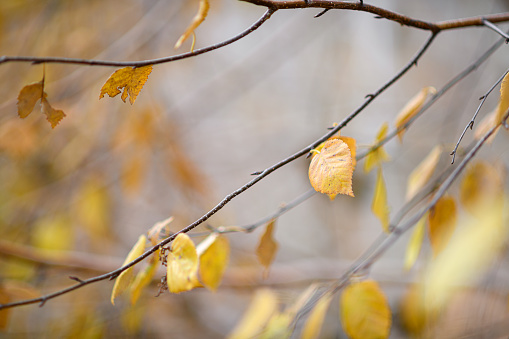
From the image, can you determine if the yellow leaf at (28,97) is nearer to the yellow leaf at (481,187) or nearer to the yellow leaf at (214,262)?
the yellow leaf at (214,262)

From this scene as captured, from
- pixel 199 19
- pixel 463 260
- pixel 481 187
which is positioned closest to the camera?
pixel 199 19

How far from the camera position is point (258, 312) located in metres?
0.62

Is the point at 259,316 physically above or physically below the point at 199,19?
below

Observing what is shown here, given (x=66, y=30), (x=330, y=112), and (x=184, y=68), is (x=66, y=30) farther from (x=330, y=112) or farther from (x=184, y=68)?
(x=330, y=112)

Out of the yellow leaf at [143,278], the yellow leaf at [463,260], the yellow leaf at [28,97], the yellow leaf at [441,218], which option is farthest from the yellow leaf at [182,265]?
the yellow leaf at [463,260]

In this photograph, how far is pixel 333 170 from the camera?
34 cm

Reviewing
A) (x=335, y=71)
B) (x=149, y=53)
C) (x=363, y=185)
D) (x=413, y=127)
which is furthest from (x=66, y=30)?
(x=413, y=127)

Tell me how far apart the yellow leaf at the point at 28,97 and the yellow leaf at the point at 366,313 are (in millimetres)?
394

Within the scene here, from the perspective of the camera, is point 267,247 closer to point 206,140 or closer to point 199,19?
point 199,19

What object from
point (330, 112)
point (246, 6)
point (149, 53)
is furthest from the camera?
point (246, 6)

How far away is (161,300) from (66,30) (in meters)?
1.03

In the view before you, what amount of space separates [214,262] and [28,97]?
274 mm

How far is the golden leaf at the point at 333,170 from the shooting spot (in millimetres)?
336

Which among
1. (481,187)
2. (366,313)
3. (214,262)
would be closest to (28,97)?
(214,262)
